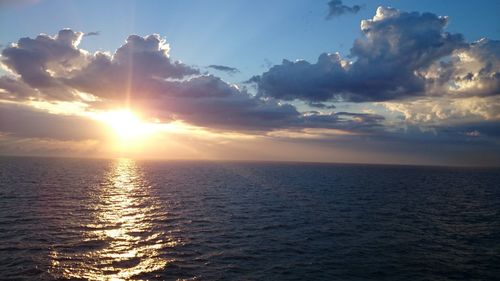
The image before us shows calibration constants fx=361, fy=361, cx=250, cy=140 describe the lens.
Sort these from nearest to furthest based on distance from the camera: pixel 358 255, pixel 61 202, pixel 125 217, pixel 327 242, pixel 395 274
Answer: pixel 395 274
pixel 358 255
pixel 327 242
pixel 125 217
pixel 61 202

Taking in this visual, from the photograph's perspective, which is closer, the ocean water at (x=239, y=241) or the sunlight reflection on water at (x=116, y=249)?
the sunlight reflection on water at (x=116, y=249)

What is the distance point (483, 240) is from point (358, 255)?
21617 mm

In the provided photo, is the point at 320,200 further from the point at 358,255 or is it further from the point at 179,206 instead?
the point at 358,255

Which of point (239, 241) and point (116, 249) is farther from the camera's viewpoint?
point (239, 241)

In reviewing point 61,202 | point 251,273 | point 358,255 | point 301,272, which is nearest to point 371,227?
point 358,255

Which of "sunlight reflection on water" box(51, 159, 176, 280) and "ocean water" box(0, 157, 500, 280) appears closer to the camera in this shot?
"sunlight reflection on water" box(51, 159, 176, 280)

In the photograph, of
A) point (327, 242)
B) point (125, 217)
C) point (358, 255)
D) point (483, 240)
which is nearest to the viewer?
point (358, 255)

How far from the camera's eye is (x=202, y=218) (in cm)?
5975

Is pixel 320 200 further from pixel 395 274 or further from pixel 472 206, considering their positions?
pixel 395 274

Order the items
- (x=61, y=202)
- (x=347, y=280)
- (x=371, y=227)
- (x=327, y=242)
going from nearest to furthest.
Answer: (x=347, y=280), (x=327, y=242), (x=371, y=227), (x=61, y=202)

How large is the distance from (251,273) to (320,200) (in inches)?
2192

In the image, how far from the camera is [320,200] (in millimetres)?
86625

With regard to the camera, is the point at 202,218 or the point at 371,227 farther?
the point at 202,218

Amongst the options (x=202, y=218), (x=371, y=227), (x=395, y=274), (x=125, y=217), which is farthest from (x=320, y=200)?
(x=395, y=274)
